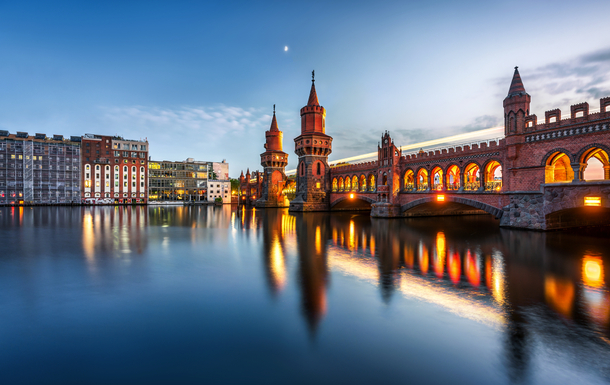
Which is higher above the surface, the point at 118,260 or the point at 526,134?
the point at 526,134

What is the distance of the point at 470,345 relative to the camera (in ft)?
18.5

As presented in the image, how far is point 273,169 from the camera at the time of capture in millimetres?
67625

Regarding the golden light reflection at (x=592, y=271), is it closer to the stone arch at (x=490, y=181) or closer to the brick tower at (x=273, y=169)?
the stone arch at (x=490, y=181)

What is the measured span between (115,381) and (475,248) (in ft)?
55.8

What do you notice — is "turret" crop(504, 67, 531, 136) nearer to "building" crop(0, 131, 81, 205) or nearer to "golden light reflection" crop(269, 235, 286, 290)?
"golden light reflection" crop(269, 235, 286, 290)

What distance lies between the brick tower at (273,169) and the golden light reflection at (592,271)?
58.0 metres

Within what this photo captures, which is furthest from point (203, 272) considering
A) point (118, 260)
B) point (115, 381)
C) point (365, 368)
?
point (365, 368)

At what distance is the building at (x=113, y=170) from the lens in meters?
83.9

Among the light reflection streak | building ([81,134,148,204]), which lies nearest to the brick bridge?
the light reflection streak

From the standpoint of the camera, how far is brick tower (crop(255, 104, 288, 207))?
67000 millimetres

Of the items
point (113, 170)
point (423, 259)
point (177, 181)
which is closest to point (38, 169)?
point (113, 170)

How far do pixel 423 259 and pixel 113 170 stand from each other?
96.6 m

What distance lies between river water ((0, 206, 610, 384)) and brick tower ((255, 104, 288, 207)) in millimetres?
54074

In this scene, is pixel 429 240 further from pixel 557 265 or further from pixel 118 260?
pixel 118 260
